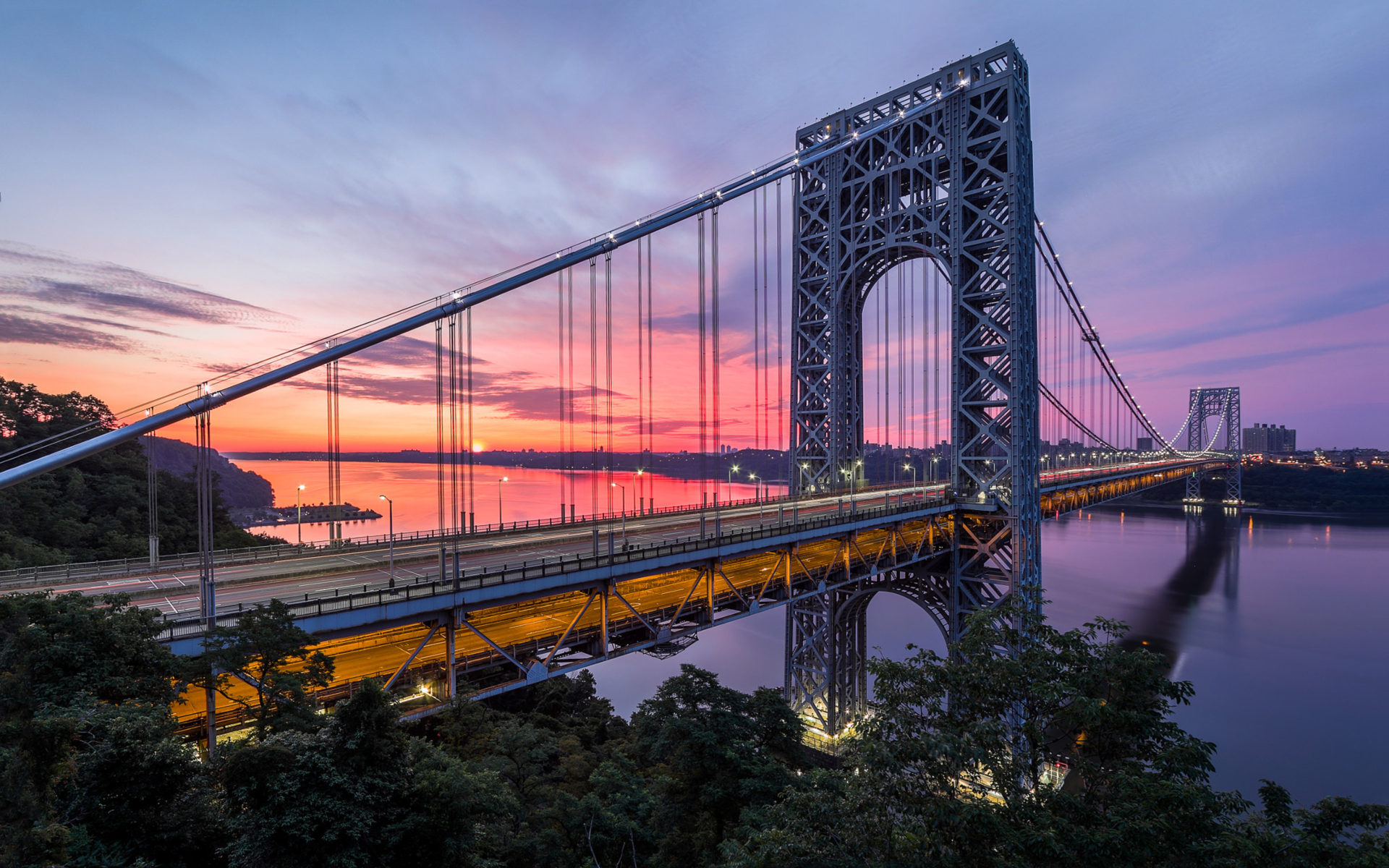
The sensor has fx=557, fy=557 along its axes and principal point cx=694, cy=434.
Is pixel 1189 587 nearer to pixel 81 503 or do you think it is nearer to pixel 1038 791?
pixel 1038 791

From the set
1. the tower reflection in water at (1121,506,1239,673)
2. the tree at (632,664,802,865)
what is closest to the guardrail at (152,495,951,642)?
the tree at (632,664,802,865)

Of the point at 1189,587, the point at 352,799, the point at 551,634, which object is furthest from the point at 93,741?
the point at 1189,587

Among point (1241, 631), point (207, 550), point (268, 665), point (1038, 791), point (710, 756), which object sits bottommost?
point (1241, 631)

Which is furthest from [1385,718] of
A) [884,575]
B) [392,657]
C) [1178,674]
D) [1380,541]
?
A: [1380,541]

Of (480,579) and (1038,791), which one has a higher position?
(480,579)

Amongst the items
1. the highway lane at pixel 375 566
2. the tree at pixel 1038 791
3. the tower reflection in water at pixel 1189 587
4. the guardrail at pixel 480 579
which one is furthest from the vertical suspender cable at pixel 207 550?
the tower reflection in water at pixel 1189 587

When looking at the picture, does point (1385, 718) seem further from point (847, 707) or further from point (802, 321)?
point (802, 321)

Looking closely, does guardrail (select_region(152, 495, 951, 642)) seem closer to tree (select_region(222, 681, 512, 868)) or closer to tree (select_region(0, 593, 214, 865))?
tree (select_region(0, 593, 214, 865))
